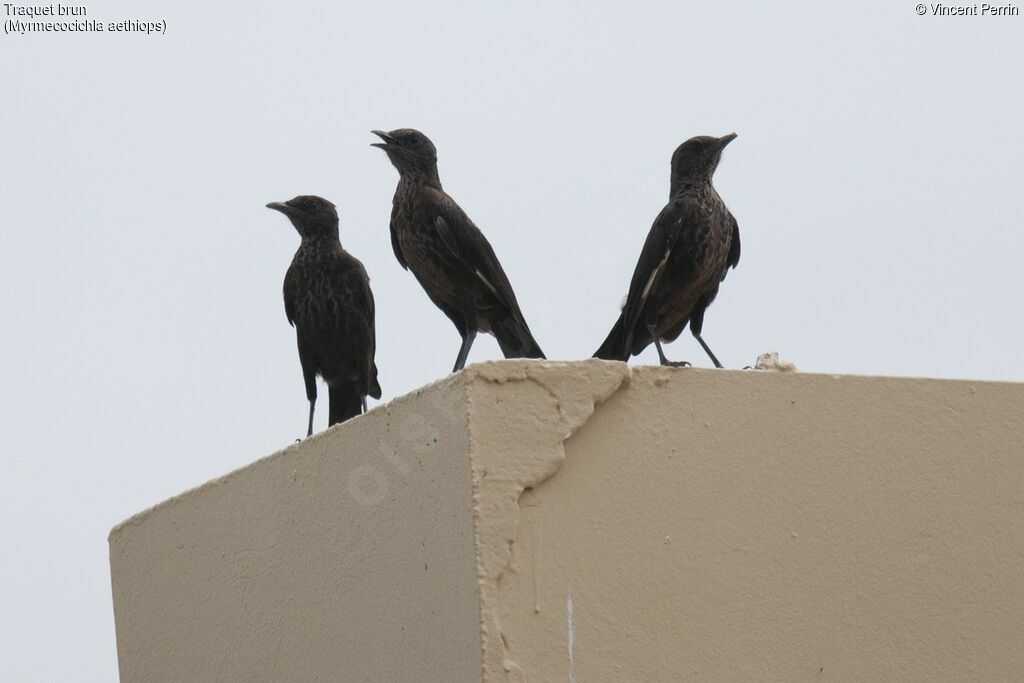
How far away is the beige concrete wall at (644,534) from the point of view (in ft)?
13.8

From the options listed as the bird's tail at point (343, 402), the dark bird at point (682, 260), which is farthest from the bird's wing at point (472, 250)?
the bird's tail at point (343, 402)

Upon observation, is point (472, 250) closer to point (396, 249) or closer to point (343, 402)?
point (396, 249)

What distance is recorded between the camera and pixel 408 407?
453cm

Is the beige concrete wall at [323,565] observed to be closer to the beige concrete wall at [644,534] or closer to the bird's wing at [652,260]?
the beige concrete wall at [644,534]

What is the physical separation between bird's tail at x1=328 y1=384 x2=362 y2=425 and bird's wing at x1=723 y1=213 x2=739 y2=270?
7.70ft

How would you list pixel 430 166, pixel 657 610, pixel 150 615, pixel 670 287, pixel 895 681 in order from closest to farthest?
pixel 657 610 < pixel 895 681 < pixel 150 615 < pixel 670 287 < pixel 430 166

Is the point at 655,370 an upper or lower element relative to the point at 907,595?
upper

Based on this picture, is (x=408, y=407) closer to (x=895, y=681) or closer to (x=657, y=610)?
(x=657, y=610)

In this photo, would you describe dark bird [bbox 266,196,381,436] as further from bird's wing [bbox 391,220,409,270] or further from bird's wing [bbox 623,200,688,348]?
bird's wing [bbox 623,200,688,348]

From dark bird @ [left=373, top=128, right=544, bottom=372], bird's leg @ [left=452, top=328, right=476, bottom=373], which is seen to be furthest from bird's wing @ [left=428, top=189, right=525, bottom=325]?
bird's leg @ [left=452, top=328, right=476, bottom=373]

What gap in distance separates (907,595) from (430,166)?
4006 mm

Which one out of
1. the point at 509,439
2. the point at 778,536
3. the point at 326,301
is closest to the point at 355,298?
the point at 326,301

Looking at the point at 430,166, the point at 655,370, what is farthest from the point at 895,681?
the point at 430,166

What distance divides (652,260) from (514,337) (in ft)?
3.81
